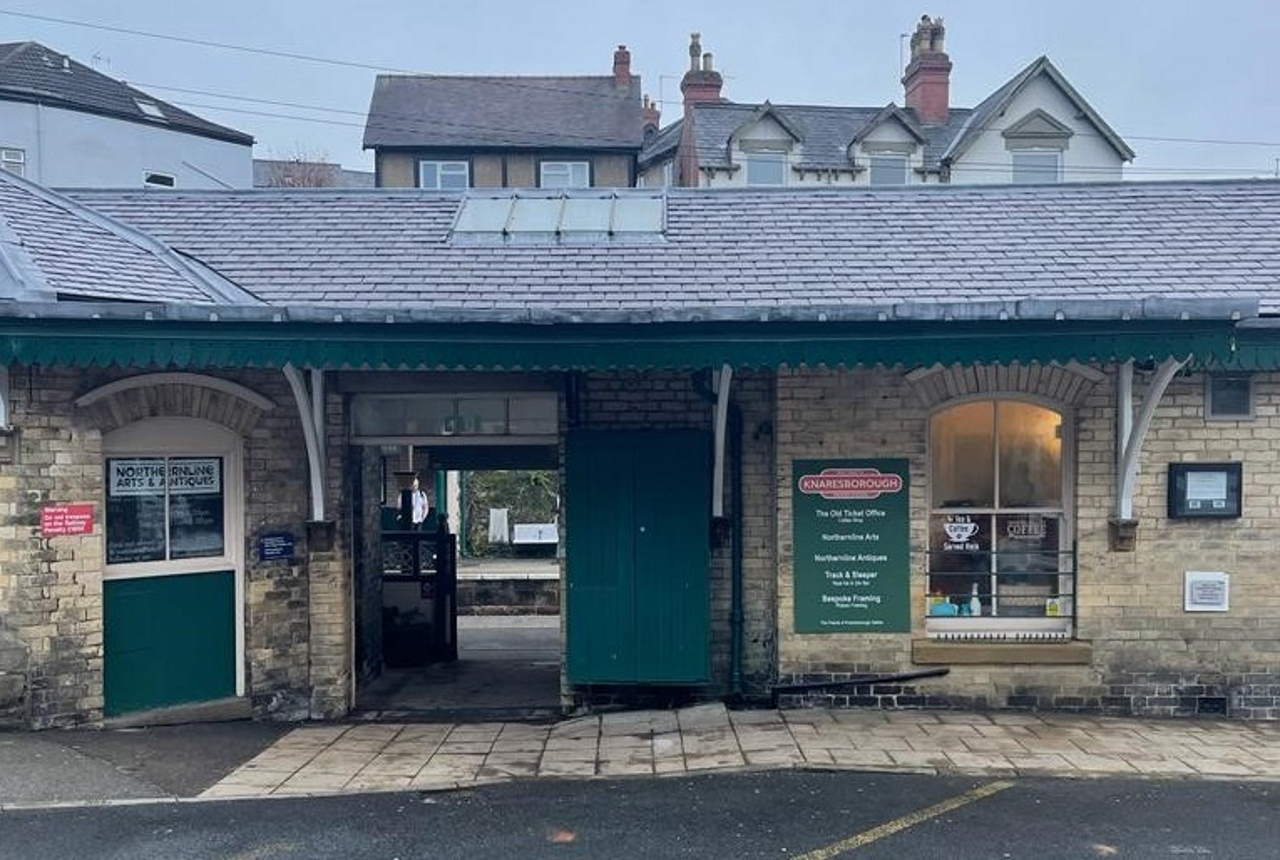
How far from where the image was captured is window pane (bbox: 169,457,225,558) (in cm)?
886

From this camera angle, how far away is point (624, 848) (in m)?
6.01

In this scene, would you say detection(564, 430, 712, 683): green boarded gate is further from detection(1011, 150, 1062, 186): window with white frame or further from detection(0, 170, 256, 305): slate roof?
detection(1011, 150, 1062, 186): window with white frame

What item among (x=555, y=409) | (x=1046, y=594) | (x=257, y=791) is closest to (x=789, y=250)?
(x=555, y=409)

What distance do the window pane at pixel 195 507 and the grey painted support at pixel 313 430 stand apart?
2.63 feet

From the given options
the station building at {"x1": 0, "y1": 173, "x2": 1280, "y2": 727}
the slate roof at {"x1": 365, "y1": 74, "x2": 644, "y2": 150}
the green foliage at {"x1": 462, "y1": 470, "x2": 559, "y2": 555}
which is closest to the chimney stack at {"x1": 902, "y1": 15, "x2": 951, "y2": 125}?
the slate roof at {"x1": 365, "y1": 74, "x2": 644, "y2": 150}

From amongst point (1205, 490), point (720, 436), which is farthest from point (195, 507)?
point (1205, 490)

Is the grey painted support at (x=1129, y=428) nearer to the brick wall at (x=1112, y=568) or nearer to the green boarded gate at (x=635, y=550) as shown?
the brick wall at (x=1112, y=568)

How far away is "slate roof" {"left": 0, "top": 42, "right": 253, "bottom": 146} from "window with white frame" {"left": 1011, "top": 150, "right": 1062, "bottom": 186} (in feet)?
75.3

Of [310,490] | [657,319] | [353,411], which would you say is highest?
[657,319]

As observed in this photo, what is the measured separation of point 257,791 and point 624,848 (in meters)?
2.66

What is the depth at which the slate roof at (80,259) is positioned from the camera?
796 cm

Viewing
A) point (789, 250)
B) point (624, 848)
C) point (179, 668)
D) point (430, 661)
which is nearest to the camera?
point (624, 848)

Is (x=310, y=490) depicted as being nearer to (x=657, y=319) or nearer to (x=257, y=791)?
(x=257, y=791)

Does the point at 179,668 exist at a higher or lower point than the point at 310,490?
lower
